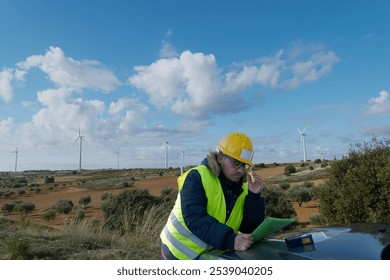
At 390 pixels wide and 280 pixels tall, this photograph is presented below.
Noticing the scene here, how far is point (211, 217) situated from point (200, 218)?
0.28 feet

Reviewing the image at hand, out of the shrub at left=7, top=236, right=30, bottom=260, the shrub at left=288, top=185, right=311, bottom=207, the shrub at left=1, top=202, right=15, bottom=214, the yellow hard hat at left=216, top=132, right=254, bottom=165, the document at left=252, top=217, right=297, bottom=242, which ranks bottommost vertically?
the shrub at left=1, top=202, right=15, bottom=214

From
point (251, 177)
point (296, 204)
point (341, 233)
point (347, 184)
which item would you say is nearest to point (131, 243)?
point (347, 184)

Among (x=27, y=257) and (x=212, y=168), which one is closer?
(x=212, y=168)

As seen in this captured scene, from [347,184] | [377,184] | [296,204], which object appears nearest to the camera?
[377,184]

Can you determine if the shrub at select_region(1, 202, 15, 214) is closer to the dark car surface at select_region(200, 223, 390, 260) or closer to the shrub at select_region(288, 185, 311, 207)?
the shrub at select_region(288, 185, 311, 207)

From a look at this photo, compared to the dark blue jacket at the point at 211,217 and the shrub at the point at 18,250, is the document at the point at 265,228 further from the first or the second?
the shrub at the point at 18,250

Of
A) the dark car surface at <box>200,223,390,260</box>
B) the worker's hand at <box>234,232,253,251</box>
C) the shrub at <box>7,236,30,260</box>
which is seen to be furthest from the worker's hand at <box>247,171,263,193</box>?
the shrub at <box>7,236,30,260</box>

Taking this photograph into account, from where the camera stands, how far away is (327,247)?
242 cm

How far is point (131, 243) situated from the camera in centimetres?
854

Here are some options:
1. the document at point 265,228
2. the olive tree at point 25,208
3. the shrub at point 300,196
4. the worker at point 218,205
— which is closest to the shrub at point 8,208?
the olive tree at point 25,208

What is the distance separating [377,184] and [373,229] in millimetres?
5892

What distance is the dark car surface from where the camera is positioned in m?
2.29

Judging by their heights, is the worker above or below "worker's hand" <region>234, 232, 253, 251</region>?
above
